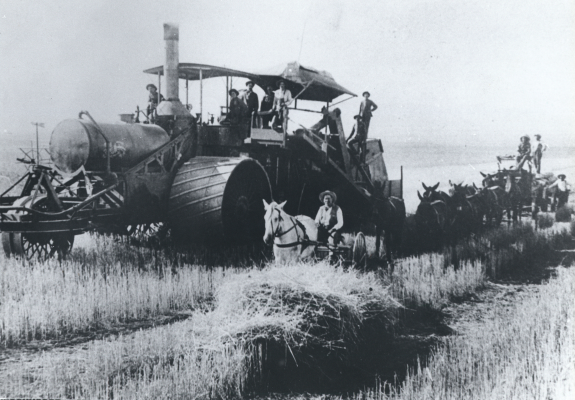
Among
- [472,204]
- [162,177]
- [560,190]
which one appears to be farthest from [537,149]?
[162,177]

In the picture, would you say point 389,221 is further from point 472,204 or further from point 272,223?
point 472,204

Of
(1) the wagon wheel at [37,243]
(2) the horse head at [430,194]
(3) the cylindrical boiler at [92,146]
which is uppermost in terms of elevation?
(3) the cylindrical boiler at [92,146]

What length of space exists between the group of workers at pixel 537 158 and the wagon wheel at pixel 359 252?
1159 centimetres

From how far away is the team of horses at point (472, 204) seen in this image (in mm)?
13477

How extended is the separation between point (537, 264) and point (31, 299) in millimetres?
10131

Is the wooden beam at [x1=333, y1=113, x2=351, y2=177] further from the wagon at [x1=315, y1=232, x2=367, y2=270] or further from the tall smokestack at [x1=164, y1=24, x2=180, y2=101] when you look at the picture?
the wagon at [x1=315, y1=232, x2=367, y2=270]

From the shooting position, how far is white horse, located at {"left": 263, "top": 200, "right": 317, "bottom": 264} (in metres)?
7.52

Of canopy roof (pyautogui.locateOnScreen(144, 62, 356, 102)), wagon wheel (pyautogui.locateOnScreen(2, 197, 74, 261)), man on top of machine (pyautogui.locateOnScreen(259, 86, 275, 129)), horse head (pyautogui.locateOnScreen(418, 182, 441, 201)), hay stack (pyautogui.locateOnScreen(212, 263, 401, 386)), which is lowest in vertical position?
hay stack (pyautogui.locateOnScreen(212, 263, 401, 386))

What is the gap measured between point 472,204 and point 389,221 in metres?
5.02

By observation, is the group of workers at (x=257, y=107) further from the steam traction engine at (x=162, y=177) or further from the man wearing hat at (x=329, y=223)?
the man wearing hat at (x=329, y=223)

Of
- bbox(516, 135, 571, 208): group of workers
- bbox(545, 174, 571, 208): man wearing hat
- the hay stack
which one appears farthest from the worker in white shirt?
bbox(545, 174, 571, 208): man wearing hat

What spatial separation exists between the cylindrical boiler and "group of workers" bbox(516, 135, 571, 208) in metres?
13.1

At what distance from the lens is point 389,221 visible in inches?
452

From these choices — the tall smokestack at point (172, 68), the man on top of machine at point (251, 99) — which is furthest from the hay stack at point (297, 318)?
the man on top of machine at point (251, 99)
